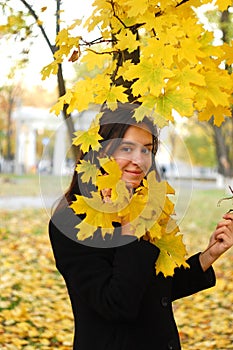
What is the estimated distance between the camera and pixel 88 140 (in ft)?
5.96

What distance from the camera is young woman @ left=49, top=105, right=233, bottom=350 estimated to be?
176 cm

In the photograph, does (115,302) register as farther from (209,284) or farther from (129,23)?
(129,23)

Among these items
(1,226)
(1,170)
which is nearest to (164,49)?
(1,226)

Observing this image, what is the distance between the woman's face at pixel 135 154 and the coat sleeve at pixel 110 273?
0.19m

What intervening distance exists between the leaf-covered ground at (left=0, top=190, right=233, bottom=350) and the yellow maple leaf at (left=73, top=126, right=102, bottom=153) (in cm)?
294

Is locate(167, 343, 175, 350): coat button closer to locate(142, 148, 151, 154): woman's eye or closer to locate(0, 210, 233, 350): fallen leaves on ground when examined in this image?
locate(142, 148, 151, 154): woman's eye

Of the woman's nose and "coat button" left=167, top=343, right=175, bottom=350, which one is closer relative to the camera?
Result: the woman's nose

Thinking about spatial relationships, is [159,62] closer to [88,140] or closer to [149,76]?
[149,76]

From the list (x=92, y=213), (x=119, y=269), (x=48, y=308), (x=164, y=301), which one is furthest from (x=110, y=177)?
(x=48, y=308)

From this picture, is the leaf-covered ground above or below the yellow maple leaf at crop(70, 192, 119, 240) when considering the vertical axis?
below

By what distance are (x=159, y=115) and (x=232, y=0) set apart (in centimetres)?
68

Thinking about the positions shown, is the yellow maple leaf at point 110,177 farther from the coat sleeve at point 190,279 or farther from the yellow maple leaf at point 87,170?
the coat sleeve at point 190,279

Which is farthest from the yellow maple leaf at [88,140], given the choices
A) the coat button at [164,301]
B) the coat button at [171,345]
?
the coat button at [171,345]

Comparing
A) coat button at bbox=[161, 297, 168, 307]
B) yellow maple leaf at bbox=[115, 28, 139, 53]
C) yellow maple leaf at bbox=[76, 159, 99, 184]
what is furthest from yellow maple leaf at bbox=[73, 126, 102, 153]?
coat button at bbox=[161, 297, 168, 307]
